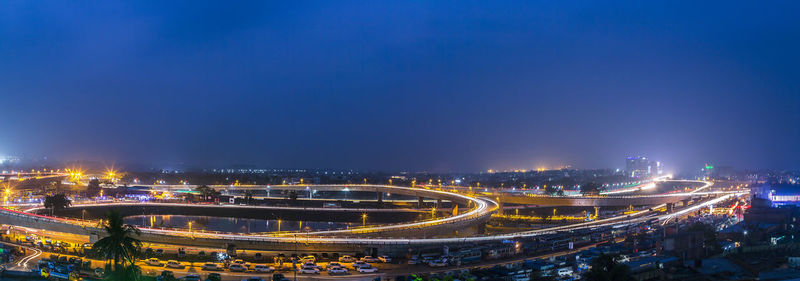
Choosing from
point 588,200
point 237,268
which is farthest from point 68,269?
point 588,200

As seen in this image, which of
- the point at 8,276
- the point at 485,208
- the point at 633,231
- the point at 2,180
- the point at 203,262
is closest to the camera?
the point at 8,276

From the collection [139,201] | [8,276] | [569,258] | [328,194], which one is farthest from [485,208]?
[328,194]

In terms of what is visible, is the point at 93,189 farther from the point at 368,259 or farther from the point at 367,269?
the point at 367,269

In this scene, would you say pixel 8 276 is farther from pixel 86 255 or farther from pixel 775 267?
pixel 775 267

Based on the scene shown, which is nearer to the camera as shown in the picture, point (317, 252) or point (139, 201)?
point (317, 252)

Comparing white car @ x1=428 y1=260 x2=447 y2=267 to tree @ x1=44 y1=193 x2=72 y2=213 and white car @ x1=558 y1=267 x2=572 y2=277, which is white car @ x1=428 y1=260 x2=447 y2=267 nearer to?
white car @ x1=558 y1=267 x2=572 y2=277

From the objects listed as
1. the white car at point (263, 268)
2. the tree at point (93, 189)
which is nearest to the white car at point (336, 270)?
the white car at point (263, 268)

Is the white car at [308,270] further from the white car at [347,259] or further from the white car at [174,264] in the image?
the white car at [174,264]

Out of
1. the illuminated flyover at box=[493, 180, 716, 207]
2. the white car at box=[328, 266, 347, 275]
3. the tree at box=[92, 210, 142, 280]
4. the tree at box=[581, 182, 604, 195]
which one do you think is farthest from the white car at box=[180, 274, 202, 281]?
the tree at box=[581, 182, 604, 195]
